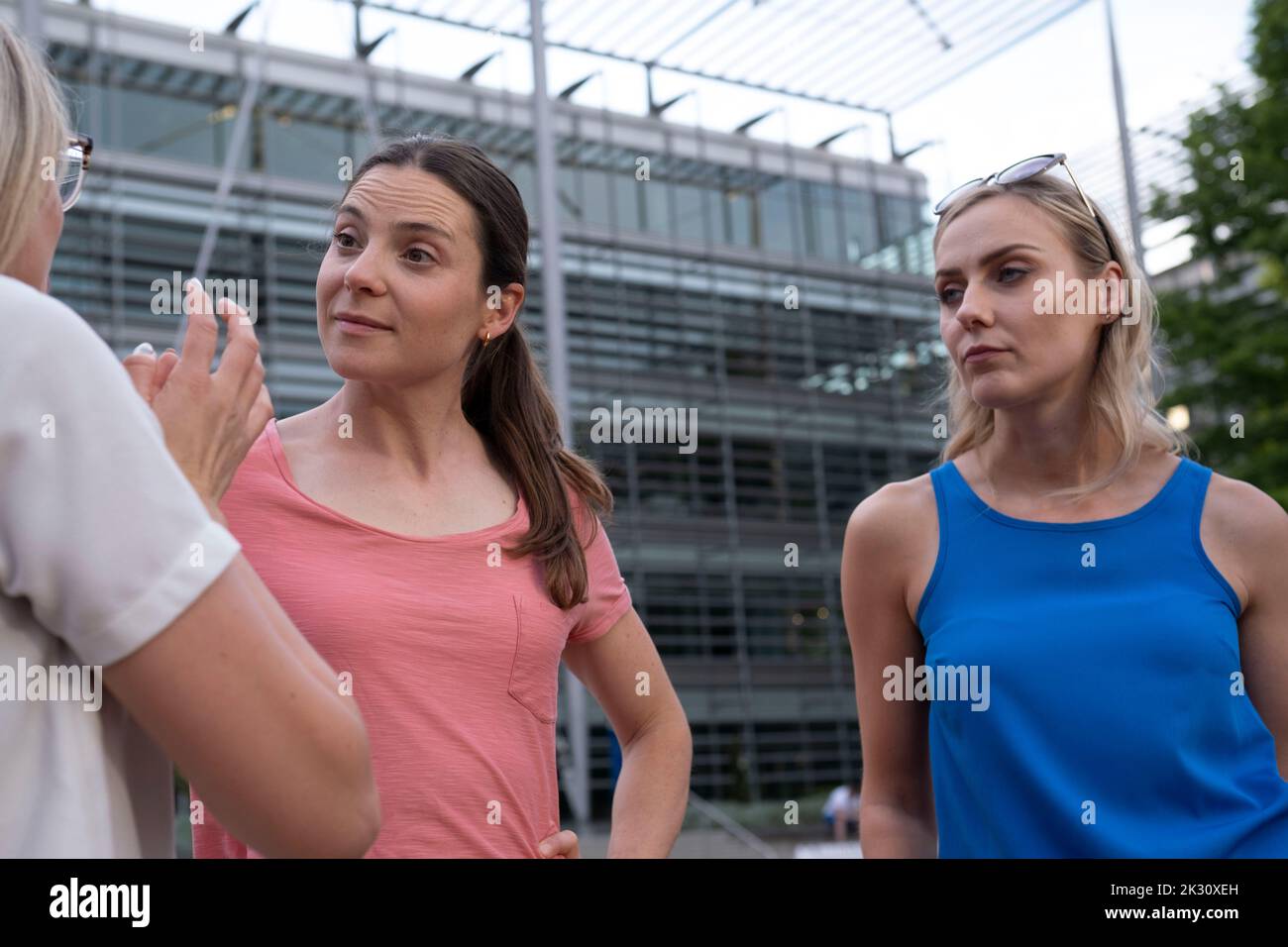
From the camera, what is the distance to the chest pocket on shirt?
213cm

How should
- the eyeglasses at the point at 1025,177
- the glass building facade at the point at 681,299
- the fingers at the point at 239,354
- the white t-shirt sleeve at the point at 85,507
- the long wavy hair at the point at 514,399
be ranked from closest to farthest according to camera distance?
the white t-shirt sleeve at the point at 85,507, the fingers at the point at 239,354, the long wavy hair at the point at 514,399, the eyeglasses at the point at 1025,177, the glass building facade at the point at 681,299

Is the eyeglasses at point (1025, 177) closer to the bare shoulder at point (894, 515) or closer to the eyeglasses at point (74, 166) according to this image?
the bare shoulder at point (894, 515)

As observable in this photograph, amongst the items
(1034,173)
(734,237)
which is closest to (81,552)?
(1034,173)

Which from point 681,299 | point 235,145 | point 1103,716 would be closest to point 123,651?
point 1103,716

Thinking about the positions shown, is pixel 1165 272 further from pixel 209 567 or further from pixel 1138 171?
pixel 209 567

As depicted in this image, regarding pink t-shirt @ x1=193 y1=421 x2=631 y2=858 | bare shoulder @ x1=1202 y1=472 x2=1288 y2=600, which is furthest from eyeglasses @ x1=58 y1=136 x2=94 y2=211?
bare shoulder @ x1=1202 y1=472 x2=1288 y2=600

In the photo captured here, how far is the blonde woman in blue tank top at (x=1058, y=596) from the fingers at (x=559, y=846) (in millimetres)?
515

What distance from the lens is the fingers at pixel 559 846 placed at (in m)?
2.06

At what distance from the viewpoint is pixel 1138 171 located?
61.0ft

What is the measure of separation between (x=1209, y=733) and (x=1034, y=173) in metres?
0.99

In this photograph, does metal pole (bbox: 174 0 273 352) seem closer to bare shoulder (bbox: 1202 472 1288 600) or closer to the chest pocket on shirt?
the chest pocket on shirt

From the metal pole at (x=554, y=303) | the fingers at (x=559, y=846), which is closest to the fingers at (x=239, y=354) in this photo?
the fingers at (x=559, y=846)
